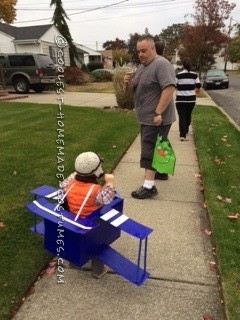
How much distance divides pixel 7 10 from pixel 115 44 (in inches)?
2567

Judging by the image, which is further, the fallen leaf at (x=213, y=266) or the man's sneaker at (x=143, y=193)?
the man's sneaker at (x=143, y=193)

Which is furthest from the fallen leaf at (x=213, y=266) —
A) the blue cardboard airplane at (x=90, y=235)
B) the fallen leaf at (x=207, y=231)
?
the blue cardboard airplane at (x=90, y=235)

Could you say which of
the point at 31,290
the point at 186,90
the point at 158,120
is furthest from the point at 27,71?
the point at 31,290

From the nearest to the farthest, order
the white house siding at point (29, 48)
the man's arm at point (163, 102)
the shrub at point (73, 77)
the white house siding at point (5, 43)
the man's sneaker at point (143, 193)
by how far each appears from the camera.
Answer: the man's arm at point (163, 102)
the man's sneaker at point (143, 193)
the shrub at point (73, 77)
the white house siding at point (5, 43)
the white house siding at point (29, 48)

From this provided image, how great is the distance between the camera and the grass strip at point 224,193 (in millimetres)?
2828

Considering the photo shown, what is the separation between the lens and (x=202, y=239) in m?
3.55

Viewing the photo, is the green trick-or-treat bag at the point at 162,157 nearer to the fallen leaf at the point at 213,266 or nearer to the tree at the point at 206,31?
the fallen leaf at the point at 213,266

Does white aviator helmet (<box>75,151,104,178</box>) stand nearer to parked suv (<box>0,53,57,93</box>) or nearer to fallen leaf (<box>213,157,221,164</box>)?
fallen leaf (<box>213,157,221,164</box>)

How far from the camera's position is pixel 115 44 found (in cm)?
8744

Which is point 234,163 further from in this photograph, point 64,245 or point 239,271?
point 64,245

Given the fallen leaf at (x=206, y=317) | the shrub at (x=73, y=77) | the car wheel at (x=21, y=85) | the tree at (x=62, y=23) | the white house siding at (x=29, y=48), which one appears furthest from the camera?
the tree at (x=62, y=23)

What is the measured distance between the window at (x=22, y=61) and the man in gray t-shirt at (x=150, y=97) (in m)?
14.8

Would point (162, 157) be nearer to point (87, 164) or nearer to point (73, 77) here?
point (87, 164)

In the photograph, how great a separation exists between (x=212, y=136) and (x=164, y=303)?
5884 millimetres
